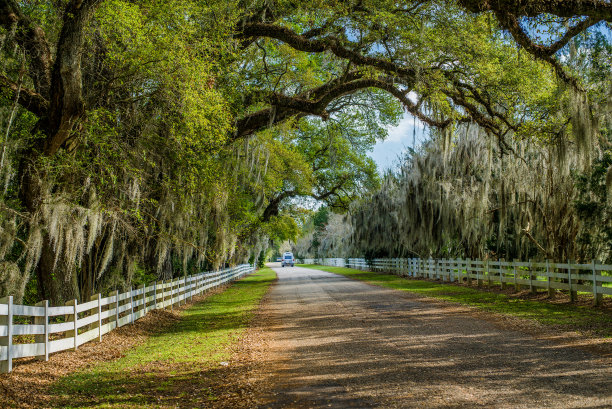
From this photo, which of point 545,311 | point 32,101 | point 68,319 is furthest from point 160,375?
point 545,311

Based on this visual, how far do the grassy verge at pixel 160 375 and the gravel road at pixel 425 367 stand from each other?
803 millimetres

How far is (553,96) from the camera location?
13.8m

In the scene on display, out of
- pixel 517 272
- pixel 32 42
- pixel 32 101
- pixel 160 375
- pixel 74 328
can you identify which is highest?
pixel 32 42

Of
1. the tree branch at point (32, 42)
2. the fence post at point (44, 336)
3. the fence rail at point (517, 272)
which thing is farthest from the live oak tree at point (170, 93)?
the fence rail at point (517, 272)

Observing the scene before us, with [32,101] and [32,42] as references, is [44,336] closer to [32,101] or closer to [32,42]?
[32,101]

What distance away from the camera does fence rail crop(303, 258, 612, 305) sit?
39.1ft

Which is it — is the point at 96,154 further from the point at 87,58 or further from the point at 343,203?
the point at 343,203

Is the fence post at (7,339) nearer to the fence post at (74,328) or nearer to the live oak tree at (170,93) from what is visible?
the fence post at (74,328)

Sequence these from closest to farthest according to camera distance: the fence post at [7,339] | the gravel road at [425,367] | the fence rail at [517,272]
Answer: the gravel road at [425,367], the fence post at [7,339], the fence rail at [517,272]

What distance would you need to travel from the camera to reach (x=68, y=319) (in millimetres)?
8727

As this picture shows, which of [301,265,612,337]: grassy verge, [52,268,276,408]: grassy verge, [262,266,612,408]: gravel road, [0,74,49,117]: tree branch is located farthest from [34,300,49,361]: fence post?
[301,265,612,337]: grassy verge

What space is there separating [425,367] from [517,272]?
11092mm

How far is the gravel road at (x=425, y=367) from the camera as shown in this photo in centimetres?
482

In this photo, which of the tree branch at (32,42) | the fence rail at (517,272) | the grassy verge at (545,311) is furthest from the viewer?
the fence rail at (517,272)
